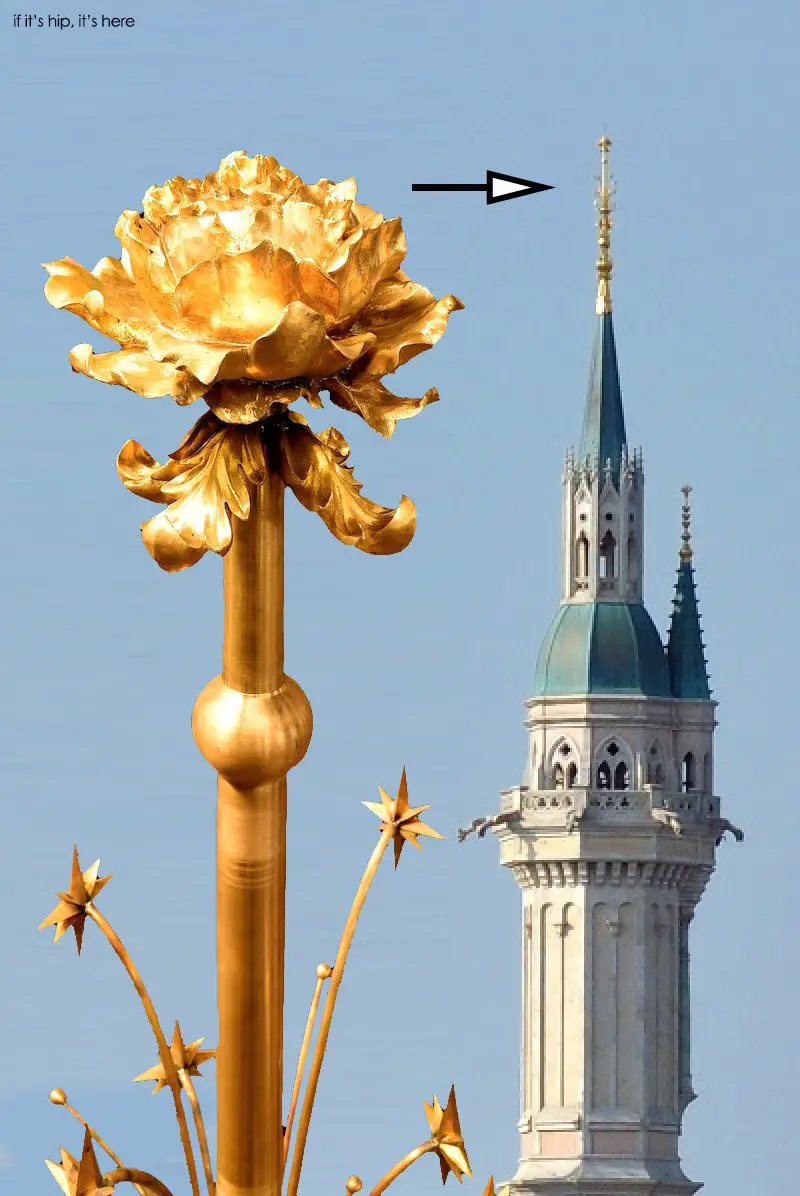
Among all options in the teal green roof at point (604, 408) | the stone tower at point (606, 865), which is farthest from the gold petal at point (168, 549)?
the teal green roof at point (604, 408)

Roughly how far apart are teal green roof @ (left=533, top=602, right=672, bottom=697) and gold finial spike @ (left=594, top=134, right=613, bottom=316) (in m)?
7.23

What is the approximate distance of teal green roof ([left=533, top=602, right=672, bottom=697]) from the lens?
248 feet

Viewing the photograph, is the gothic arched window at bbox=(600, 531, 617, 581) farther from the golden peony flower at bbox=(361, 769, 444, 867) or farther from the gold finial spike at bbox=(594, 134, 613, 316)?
the golden peony flower at bbox=(361, 769, 444, 867)

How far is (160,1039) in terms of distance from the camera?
5266mm

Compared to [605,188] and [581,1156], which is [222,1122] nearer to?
[581,1156]

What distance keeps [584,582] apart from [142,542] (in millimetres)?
71668

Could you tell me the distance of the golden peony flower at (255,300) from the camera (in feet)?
16.5

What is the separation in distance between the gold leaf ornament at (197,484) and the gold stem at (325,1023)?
0.55 metres

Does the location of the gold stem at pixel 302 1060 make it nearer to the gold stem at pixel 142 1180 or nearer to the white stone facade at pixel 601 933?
the gold stem at pixel 142 1180

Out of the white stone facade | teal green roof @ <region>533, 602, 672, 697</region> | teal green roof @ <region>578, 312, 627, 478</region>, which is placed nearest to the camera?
the white stone facade

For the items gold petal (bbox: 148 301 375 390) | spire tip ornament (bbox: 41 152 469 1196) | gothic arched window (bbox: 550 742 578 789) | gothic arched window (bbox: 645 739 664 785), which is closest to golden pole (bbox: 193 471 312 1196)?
spire tip ornament (bbox: 41 152 469 1196)

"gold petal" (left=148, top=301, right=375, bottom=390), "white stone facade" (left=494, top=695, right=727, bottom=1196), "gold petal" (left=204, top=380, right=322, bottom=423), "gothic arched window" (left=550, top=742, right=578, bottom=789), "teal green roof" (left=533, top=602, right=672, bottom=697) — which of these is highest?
"teal green roof" (left=533, top=602, right=672, bottom=697)

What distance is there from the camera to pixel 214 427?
518 centimetres

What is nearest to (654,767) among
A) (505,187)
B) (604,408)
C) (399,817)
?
(604,408)
